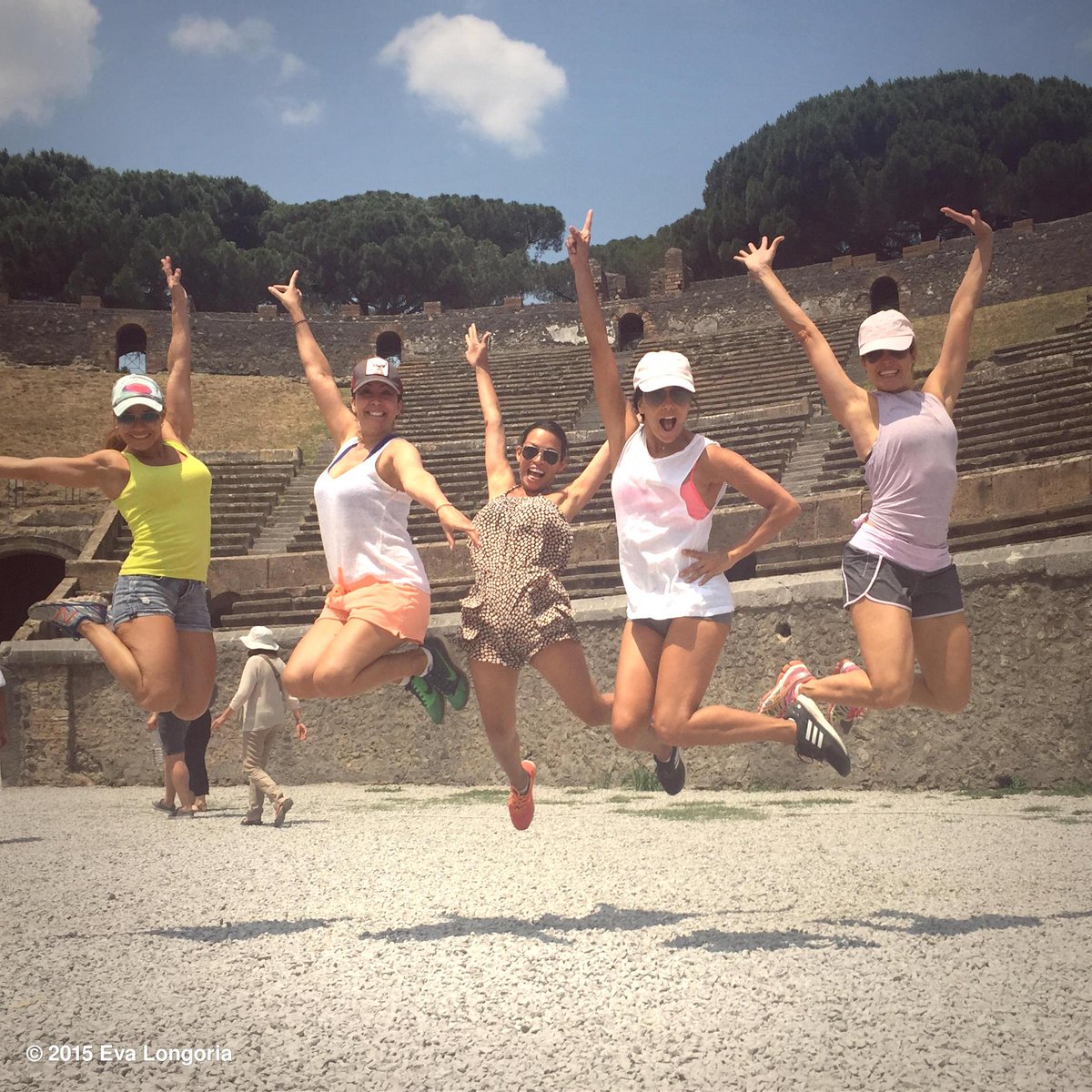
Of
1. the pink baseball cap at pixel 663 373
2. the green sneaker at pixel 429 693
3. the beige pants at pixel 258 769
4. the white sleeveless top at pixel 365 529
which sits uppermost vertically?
the pink baseball cap at pixel 663 373

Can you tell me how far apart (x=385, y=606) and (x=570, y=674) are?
2.87 feet

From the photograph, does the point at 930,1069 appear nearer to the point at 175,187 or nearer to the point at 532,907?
the point at 532,907

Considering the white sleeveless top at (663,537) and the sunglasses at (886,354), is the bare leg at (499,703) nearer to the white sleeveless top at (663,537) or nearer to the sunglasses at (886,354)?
the white sleeveless top at (663,537)

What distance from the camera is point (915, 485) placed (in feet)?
17.6

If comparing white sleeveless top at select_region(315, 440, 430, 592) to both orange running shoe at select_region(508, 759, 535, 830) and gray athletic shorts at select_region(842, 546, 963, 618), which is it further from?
gray athletic shorts at select_region(842, 546, 963, 618)

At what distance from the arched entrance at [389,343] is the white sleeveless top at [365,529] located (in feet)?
133

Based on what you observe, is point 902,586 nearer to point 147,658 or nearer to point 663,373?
point 663,373

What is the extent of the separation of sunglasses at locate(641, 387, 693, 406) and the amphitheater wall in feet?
17.7

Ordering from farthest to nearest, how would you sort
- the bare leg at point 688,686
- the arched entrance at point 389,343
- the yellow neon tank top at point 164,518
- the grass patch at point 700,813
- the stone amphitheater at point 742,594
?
the arched entrance at point 389,343 < the stone amphitheater at point 742,594 < the grass patch at point 700,813 < the yellow neon tank top at point 164,518 < the bare leg at point 688,686

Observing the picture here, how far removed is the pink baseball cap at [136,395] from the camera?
591 cm

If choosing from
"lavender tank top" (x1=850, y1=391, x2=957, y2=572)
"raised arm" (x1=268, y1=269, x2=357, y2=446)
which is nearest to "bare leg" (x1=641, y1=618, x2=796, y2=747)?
"lavender tank top" (x1=850, y1=391, x2=957, y2=572)

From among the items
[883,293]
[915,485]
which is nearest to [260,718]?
[915,485]

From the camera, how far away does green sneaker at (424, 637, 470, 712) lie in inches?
237

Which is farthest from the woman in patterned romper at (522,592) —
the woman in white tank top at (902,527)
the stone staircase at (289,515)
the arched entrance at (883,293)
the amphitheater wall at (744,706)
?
the arched entrance at (883,293)
